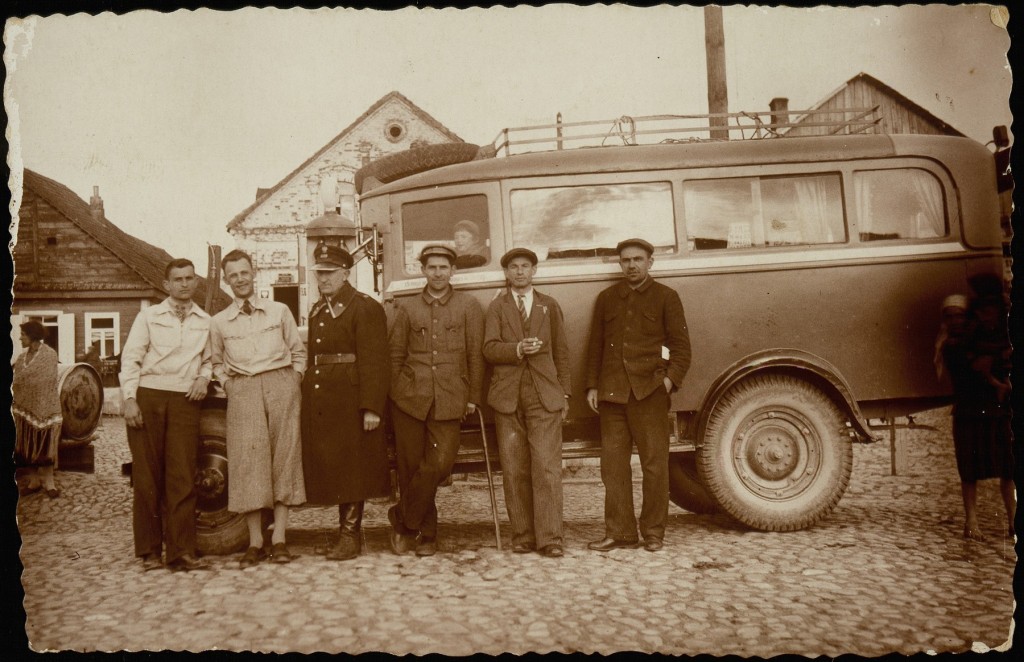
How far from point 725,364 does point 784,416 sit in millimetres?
612

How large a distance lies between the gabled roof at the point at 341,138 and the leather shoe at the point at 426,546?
291 centimetres

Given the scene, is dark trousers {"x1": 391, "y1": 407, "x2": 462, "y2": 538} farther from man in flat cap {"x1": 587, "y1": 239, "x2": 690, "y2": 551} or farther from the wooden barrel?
the wooden barrel

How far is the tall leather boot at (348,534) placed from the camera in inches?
186

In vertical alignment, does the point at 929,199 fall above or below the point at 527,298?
above

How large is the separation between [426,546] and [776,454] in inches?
103

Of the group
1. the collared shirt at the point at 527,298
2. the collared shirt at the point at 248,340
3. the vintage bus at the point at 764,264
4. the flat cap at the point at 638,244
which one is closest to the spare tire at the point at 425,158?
the vintage bus at the point at 764,264

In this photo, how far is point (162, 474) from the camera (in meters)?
4.68

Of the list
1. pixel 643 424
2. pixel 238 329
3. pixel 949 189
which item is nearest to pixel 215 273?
pixel 238 329

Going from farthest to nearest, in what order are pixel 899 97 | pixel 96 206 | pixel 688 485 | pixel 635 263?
pixel 688 485, pixel 899 97, pixel 96 206, pixel 635 263

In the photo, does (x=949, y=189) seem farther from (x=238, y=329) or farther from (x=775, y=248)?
(x=238, y=329)

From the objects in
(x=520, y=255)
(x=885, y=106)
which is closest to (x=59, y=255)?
(x=520, y=255)

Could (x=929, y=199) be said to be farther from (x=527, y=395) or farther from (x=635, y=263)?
(x=527, y=395)

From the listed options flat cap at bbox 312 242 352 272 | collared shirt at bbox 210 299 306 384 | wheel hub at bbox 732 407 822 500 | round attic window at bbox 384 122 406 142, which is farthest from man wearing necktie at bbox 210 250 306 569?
wheel hub at bbox 732 407 822 500

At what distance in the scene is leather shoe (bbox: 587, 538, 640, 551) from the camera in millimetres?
4855
